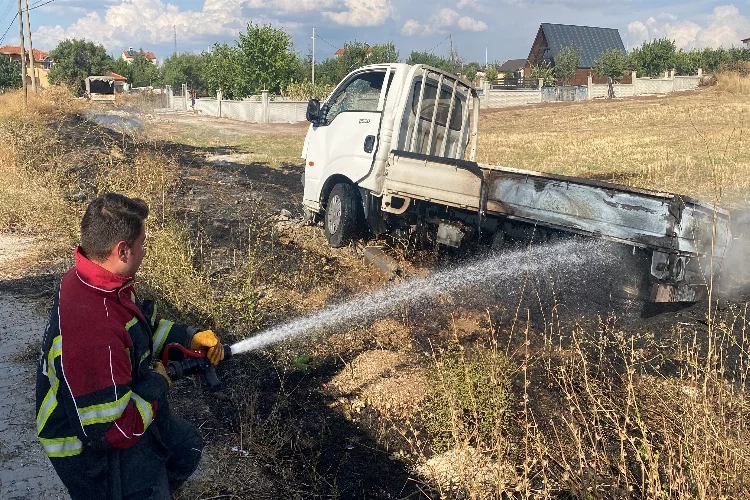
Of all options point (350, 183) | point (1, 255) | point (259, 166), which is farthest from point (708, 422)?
point (259, 166)

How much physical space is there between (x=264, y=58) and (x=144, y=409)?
148ft

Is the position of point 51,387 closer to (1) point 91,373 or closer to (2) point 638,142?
(1) point 91,373

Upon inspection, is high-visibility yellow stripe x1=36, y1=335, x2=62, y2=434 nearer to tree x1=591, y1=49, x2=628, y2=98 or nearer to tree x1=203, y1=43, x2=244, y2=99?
tree x1=203, y1=43, x2=244, y2=99

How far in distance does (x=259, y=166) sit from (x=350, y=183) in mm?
8926

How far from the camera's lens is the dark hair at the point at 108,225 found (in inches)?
88.5

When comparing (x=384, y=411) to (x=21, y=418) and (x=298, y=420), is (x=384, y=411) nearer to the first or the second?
(x=298, y=420)

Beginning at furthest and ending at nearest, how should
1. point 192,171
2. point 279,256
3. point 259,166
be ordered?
1. point 259,166
2. point 192,171
3. point 279,256

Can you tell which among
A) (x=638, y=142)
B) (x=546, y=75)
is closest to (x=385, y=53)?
(x=546, y=75)

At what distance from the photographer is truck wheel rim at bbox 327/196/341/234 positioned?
7855mm

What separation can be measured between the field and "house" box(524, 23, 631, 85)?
6239 cm

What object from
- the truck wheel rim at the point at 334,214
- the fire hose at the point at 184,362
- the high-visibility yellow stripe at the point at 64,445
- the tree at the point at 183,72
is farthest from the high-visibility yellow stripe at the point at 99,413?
the tree at the point at 183,72

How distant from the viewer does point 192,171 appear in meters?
14.2

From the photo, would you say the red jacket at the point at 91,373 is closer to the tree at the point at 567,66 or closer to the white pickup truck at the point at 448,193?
the white pickup truck at the point at 448,193

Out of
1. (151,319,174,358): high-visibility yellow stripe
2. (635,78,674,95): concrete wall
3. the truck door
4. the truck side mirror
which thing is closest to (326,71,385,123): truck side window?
the truck door
